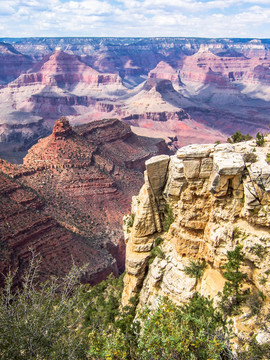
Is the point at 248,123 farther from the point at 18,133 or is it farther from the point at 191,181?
the point at 191,181

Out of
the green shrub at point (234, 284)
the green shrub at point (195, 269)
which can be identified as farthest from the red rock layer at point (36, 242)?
the green shrub at point (234, 284)

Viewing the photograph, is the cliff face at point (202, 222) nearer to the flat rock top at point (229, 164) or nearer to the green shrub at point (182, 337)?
the flat rock top at point (229, 164)

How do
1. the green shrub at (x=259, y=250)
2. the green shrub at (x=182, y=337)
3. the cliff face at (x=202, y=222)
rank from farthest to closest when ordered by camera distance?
the cliff face at (x=202, y=222), the green shrub at (x=259, y=250), the green shrub at (x=182, y=337)

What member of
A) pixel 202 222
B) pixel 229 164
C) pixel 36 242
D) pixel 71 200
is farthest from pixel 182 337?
pixel 71 200

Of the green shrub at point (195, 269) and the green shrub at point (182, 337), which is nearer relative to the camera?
the green shrub at point (182, 337)

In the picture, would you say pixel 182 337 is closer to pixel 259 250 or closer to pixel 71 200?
pixel 259 250

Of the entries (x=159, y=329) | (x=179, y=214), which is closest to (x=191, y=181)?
(x=179, y=214)
